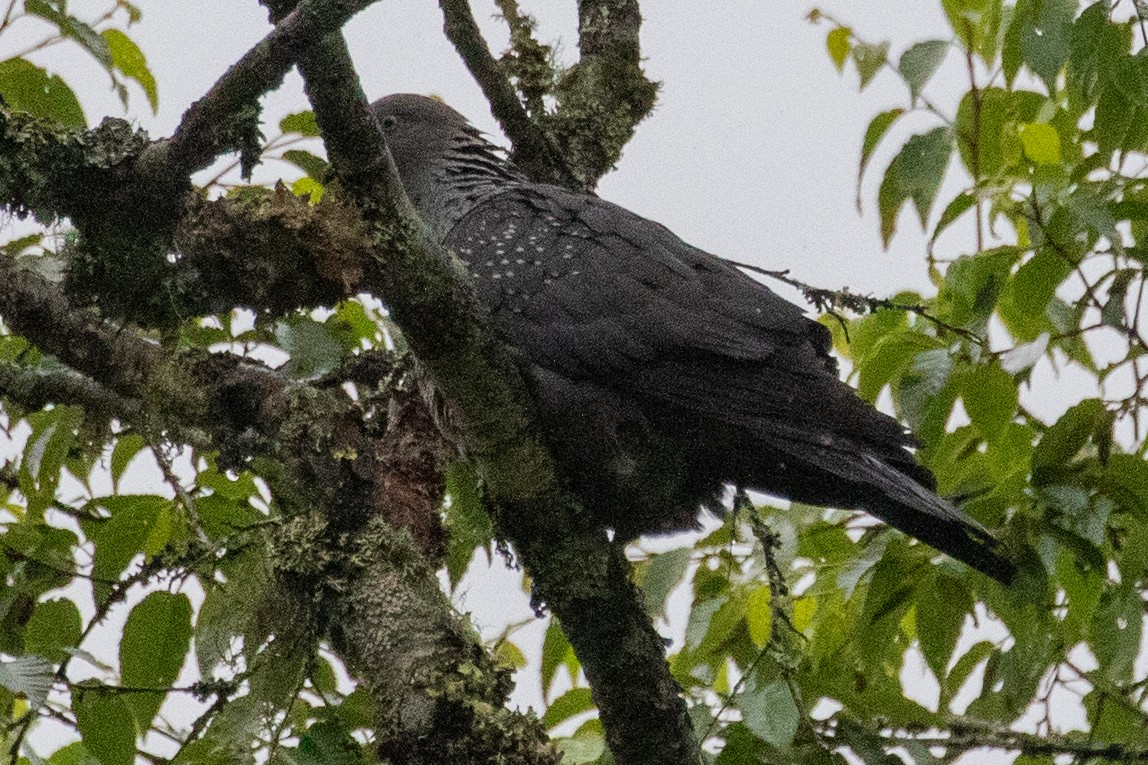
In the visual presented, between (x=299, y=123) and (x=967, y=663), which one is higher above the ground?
(x=299, y=123)

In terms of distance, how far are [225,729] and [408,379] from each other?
3.05 ft

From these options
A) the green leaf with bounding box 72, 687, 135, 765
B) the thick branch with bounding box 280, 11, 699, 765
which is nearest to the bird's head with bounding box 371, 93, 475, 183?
the thick branch with bounding box 280, 11, 699, 765

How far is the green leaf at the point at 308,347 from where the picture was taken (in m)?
Answer: 2.78

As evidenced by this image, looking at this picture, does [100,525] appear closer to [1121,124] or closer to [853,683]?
[853,683]

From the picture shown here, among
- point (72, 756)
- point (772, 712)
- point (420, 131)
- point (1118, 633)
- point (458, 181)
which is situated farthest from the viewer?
point (420, 131)

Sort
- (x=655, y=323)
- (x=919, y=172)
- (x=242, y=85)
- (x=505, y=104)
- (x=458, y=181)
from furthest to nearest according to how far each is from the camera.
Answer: (x=458, y=181) < (x=505, y=104) < (x=655, y=323) < (x=919, y=172) < (x=242, y=85)

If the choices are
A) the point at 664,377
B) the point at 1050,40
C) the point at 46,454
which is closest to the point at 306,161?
the point at 46,454

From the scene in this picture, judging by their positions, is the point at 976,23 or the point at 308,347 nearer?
the point at 308,347

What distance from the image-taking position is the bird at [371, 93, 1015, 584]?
2.83 metres

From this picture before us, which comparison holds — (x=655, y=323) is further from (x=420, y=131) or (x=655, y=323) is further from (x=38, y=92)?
(x=38, y=92)

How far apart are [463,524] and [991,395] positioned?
122 cm

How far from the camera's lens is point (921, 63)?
2701 mm

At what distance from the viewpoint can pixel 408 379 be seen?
3.01m

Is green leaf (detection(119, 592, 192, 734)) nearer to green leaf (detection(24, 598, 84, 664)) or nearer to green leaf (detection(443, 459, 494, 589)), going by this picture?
green leaf (detection(24, 598, 84, 664))
